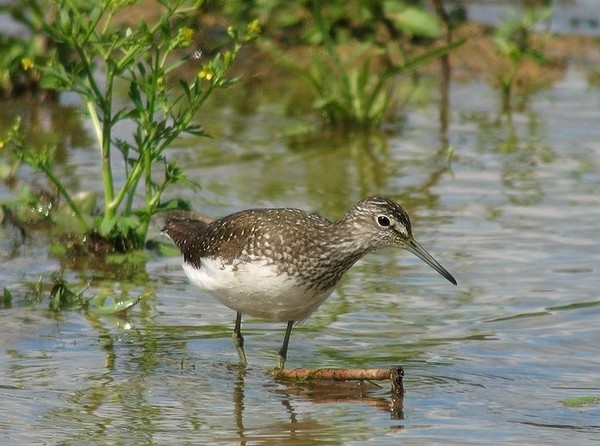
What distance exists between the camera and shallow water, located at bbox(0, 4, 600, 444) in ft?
20.9

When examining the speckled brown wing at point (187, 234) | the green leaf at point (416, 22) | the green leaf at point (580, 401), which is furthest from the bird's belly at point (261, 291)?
the green leaf at point (416, 22)

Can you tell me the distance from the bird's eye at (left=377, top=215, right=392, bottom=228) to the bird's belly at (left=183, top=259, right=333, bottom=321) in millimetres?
478

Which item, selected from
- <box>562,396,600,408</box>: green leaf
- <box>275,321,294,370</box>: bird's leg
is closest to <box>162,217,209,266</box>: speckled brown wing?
<box>275,321,294,370</box>: bird's leg

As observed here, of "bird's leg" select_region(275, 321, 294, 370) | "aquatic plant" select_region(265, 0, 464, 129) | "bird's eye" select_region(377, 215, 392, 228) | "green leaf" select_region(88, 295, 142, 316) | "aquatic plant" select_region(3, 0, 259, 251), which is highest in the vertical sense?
"aquatic plant" select_region(265, 0, 464, 129)

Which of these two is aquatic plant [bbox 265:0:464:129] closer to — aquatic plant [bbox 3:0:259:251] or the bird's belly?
aquatic plant [bbox 3:0:259:251]

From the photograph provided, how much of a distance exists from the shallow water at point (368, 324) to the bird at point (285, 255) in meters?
0.39

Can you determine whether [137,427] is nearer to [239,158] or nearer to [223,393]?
[223,393]

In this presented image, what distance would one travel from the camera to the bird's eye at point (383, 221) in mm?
7383

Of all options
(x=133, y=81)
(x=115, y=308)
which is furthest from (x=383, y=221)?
(x=133, y=81)

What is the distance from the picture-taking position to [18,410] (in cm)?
638

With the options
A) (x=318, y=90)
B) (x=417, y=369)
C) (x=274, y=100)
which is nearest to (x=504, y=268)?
(x=417, y=369)

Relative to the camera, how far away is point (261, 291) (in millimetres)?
7066

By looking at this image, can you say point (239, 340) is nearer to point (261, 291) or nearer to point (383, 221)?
point (261, 291)

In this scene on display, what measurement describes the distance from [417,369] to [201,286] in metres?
1.31
